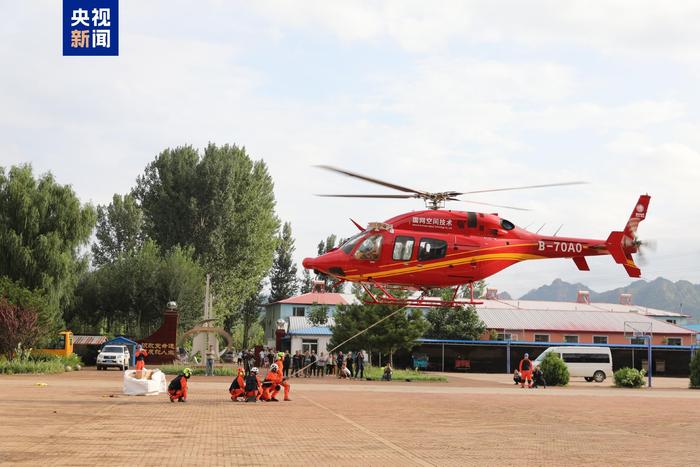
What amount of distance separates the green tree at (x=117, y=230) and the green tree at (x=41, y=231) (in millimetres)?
32825

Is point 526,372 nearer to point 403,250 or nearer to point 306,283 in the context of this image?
point 403,250

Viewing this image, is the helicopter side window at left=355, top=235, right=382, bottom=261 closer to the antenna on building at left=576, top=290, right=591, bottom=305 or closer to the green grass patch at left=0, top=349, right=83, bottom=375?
the green grass patch at left=0, top=349, right=83, bottom=375

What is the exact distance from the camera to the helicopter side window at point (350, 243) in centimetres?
2588

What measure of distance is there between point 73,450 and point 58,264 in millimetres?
41482

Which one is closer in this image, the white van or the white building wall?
the white van

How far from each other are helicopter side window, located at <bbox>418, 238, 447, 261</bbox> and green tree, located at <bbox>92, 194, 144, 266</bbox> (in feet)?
213

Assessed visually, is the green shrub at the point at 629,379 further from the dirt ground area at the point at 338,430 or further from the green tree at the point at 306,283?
the green tree at the point at 306,283

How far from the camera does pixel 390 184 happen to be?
23562 mm

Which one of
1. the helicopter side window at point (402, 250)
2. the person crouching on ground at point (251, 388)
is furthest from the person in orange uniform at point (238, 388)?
the helicopter side window at point (402, 250)

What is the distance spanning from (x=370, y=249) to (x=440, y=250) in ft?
7.07

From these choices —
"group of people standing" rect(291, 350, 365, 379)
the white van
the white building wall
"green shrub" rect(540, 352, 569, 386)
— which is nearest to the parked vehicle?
"group of people standing" rect(291, 350, 365, 379)

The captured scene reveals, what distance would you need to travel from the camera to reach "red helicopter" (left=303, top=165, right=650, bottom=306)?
1009 inches

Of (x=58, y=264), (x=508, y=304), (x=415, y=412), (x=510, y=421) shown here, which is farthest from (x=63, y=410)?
(x=508, y=304)

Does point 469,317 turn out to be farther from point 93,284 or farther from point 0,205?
point 0,205
